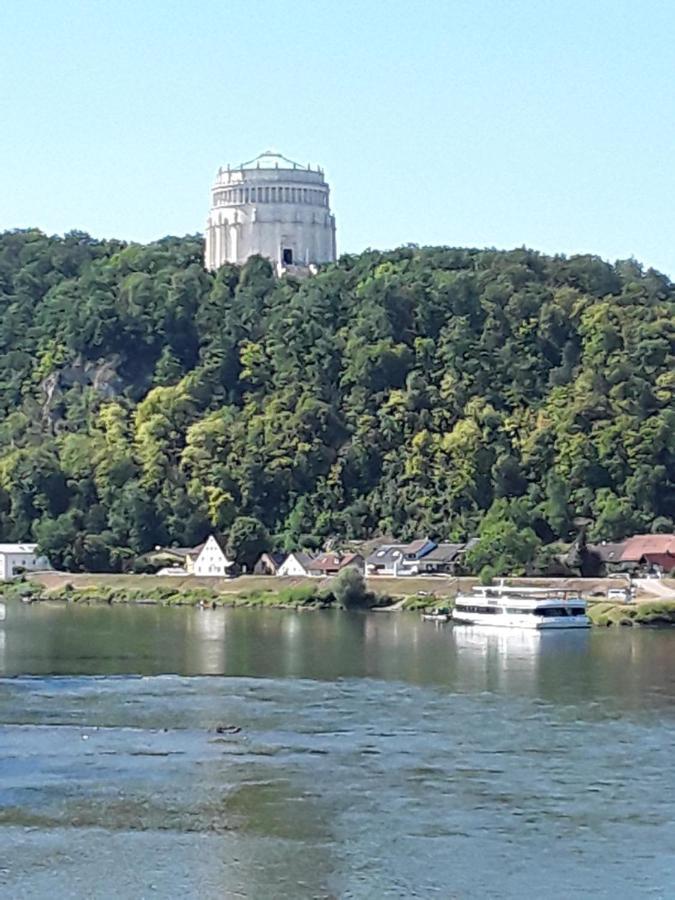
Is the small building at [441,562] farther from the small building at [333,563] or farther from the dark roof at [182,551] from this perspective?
the dark roof at [182,551]

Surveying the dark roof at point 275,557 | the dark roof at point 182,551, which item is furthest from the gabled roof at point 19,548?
the dark roof at point 275,557

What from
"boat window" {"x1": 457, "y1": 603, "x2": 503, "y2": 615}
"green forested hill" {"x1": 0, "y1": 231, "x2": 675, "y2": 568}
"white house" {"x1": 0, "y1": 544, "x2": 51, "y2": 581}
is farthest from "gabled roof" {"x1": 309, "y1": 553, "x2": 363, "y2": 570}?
"boat window" {"x1": 457, "y1": 603, "x2": 503, "y2": 615}

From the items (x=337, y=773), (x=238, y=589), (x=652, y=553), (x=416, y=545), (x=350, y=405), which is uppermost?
(x=350, y=405)

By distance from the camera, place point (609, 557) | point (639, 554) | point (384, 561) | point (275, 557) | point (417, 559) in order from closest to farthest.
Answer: point (639, 554) → point (609, 557) → point (417, 559) → point (384, 561) → point (275, 557)

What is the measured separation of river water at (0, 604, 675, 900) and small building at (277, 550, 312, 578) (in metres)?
27.0

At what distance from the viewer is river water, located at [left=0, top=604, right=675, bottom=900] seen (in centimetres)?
2884

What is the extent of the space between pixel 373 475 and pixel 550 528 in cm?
1172

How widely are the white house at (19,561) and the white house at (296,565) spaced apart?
11.2 meters

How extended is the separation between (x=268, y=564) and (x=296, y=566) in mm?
2277

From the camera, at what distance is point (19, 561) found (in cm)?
9181

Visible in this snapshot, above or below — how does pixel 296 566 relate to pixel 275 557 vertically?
below

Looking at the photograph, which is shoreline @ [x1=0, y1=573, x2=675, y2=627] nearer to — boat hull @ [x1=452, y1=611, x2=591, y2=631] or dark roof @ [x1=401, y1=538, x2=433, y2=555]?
boat hull @ [x1=452, y1=611, x2=591, y2=631]

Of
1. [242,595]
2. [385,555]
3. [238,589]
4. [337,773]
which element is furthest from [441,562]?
[337,773]

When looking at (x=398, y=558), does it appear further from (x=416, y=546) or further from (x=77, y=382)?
(x=77, y=382)
